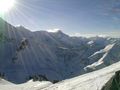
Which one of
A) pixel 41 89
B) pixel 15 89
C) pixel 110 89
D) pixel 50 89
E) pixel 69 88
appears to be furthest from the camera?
pixel 15 89

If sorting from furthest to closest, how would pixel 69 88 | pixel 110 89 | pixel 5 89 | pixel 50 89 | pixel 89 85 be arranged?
pixel 5 89 → pixel 50 89 → pixel 69 88 → pixel 89 85 → pixel 110 89

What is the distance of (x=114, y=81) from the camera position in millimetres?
8695

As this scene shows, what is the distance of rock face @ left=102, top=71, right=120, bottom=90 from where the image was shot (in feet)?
28.1

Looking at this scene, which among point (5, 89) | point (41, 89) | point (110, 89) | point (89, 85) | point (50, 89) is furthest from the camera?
point (5, 89)

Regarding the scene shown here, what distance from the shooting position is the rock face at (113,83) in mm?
8570

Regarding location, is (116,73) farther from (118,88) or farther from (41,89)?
(41,89)

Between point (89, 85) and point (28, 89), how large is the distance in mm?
5855

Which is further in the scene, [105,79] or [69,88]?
[69,88]

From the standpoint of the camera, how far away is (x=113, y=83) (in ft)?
28.4

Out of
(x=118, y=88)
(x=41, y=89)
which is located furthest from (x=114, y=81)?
(x=41, y=89)

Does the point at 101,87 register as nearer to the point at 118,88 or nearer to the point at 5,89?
the point at 118,88

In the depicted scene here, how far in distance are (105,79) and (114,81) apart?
35cm

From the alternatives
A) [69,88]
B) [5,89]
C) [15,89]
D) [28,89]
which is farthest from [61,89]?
[5,89]

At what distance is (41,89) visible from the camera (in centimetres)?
1338
